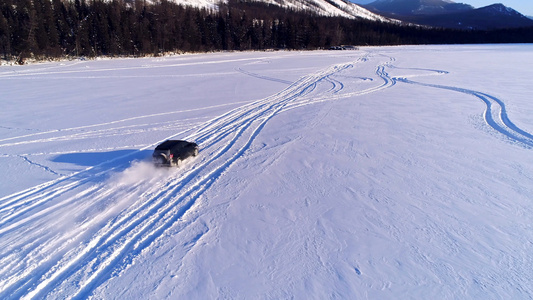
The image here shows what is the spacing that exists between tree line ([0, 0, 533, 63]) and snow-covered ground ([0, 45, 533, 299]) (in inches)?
1782

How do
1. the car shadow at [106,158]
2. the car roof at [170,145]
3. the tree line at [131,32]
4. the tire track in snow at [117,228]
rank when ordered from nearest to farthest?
the tire track in snow at [117,228] < the car roof at [170,145] < the car shadow at [106,158] < the tree line at [131,32]

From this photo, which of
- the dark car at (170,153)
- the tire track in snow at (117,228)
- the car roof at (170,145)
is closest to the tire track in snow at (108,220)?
the tire track in snow at (117,228)

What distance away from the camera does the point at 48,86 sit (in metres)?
24.3

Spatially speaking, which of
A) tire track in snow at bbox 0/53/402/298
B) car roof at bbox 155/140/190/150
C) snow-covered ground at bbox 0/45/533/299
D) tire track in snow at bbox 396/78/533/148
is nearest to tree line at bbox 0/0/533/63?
snow-covered ground at bbox 0/45/533/299

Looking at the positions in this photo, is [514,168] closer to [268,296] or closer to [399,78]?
[268,296]

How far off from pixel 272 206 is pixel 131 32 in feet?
216

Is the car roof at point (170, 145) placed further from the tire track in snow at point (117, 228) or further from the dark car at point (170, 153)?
the tire track in snow at point (117, 228)

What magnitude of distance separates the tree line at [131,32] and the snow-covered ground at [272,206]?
45252mm

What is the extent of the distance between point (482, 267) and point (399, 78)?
23.9 meters

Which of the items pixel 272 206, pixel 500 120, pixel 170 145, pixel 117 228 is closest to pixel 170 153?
pixel 170 145

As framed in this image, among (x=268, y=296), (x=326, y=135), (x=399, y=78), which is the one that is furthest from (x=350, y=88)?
(x=268, y=296)

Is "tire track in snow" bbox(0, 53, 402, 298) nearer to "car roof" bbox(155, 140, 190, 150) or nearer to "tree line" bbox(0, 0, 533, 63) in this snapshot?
"car roof" bbox(155, 140, 190, 150)

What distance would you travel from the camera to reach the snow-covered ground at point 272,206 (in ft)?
15.9

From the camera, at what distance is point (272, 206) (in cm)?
699
